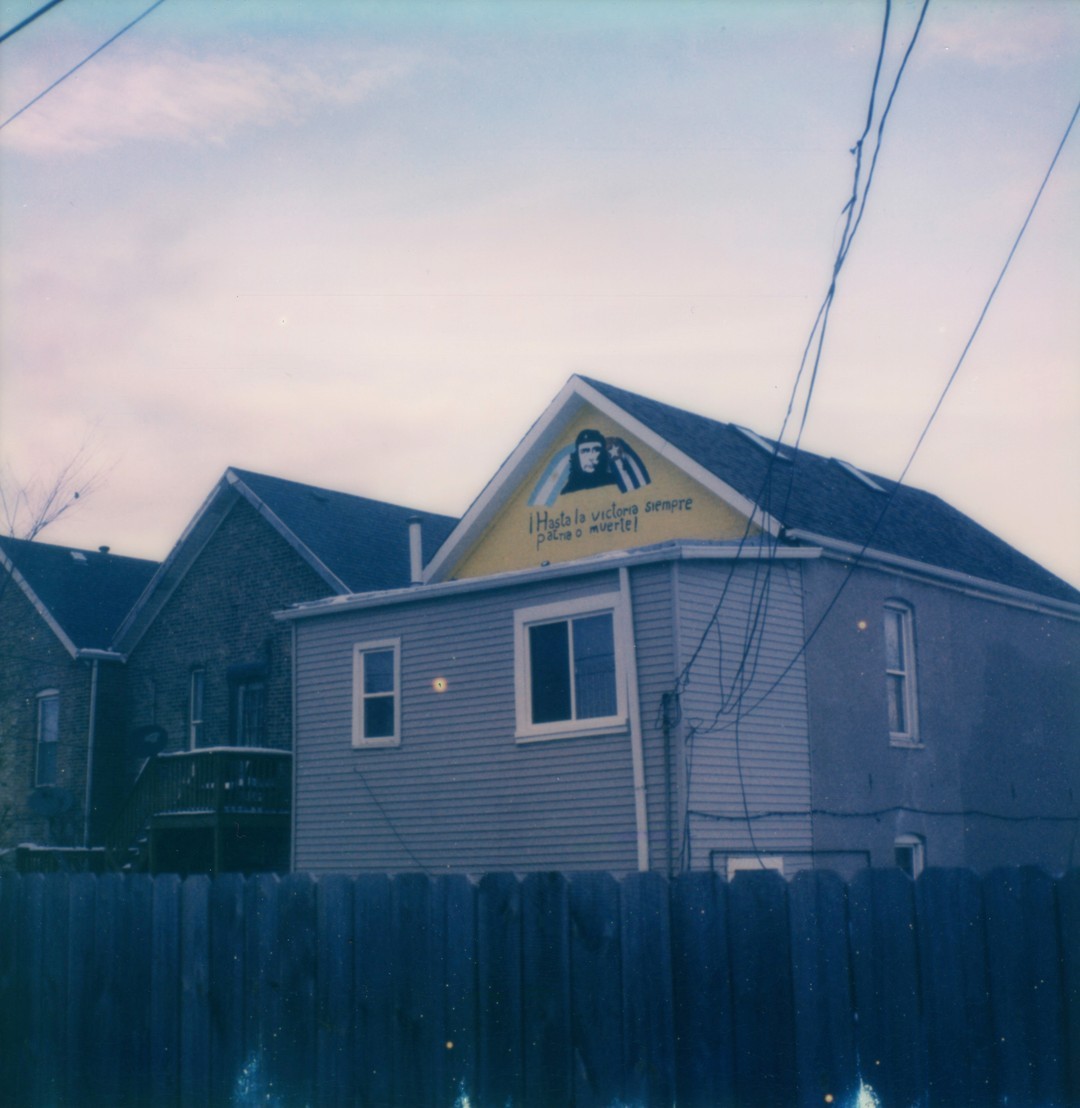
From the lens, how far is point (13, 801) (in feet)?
89.9

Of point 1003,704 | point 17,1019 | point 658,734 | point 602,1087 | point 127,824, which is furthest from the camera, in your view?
point 127,824

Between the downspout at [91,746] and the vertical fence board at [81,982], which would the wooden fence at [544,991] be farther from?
the downspout at [91,746]

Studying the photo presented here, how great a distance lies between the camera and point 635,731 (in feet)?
47.9

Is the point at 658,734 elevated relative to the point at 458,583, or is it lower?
lower

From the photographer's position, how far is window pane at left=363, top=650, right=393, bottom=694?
57.6 ft

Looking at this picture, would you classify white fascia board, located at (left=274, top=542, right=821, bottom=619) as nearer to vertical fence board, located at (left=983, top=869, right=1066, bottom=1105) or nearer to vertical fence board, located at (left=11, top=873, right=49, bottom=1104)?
vertical fence board, located at (left=11, top=873, right=49, bottom=1104)

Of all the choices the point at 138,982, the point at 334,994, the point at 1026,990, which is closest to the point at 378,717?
the point at 138,982

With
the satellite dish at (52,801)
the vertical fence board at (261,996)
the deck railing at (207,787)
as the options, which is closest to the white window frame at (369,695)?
the deck railing at (207,787)

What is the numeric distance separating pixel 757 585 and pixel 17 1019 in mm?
9241

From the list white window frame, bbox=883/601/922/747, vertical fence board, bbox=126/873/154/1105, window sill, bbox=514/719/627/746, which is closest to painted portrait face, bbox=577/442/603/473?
white window frame, bbox=883/601/922/747

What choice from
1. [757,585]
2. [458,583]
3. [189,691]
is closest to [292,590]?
[189,691]

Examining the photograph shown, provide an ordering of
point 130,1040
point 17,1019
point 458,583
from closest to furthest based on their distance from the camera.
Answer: point 130,1040 → point 17,1019 → point 458,583

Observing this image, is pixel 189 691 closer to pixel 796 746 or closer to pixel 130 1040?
pixel 796 746

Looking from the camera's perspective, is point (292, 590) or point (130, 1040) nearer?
point (130, 1040)
